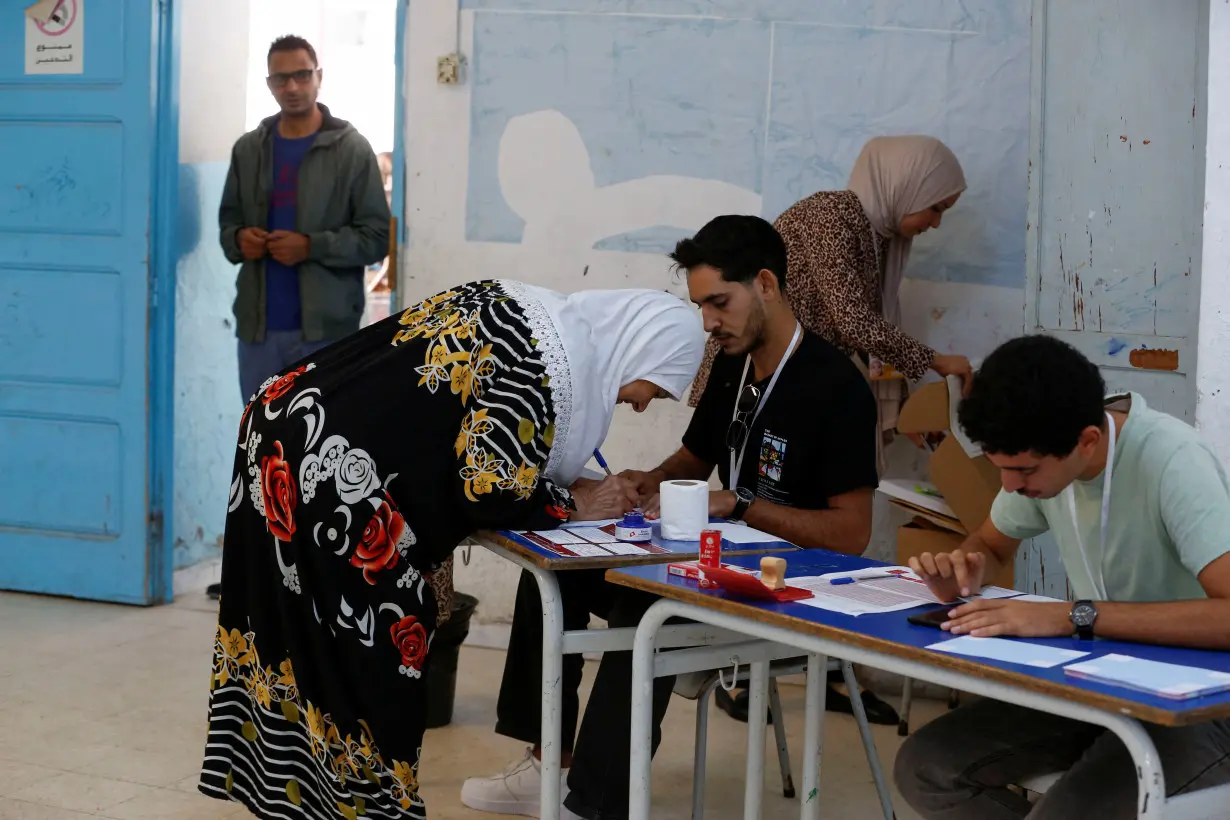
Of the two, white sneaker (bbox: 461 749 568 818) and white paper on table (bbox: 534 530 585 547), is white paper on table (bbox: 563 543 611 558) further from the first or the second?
white sneaker (bbox: 461 749 568 818)

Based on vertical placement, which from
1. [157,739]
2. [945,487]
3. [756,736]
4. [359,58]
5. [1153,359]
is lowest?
[157,739]

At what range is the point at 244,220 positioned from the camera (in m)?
4.62

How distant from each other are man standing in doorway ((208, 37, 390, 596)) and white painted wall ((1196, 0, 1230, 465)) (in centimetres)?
272

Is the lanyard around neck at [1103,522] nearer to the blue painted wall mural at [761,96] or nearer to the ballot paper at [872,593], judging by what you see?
the ballot paper at [872,593]

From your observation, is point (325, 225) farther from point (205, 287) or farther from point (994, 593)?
point (994, 593)

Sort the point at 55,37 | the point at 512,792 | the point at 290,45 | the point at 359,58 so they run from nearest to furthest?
1. the point at 512,792
2. the point at 290,45
3. the point at 55,37
4. the point at 359,58

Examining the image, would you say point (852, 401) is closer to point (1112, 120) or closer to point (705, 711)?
point (705, 711)

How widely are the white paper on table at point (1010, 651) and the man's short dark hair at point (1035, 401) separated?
0.28 metres

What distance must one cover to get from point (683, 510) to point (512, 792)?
3.00 feet

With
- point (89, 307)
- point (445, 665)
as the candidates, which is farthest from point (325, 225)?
point (445, 665)

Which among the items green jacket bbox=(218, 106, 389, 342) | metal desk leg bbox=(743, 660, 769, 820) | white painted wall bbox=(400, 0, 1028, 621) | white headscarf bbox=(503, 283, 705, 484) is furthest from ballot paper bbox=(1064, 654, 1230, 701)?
green jacket bbox=(218, 106, 389, 342)

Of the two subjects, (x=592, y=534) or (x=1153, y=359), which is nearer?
(x=592, y=534)

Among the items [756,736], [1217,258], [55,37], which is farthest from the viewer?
[55,37]

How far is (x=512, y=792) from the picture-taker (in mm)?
2982
